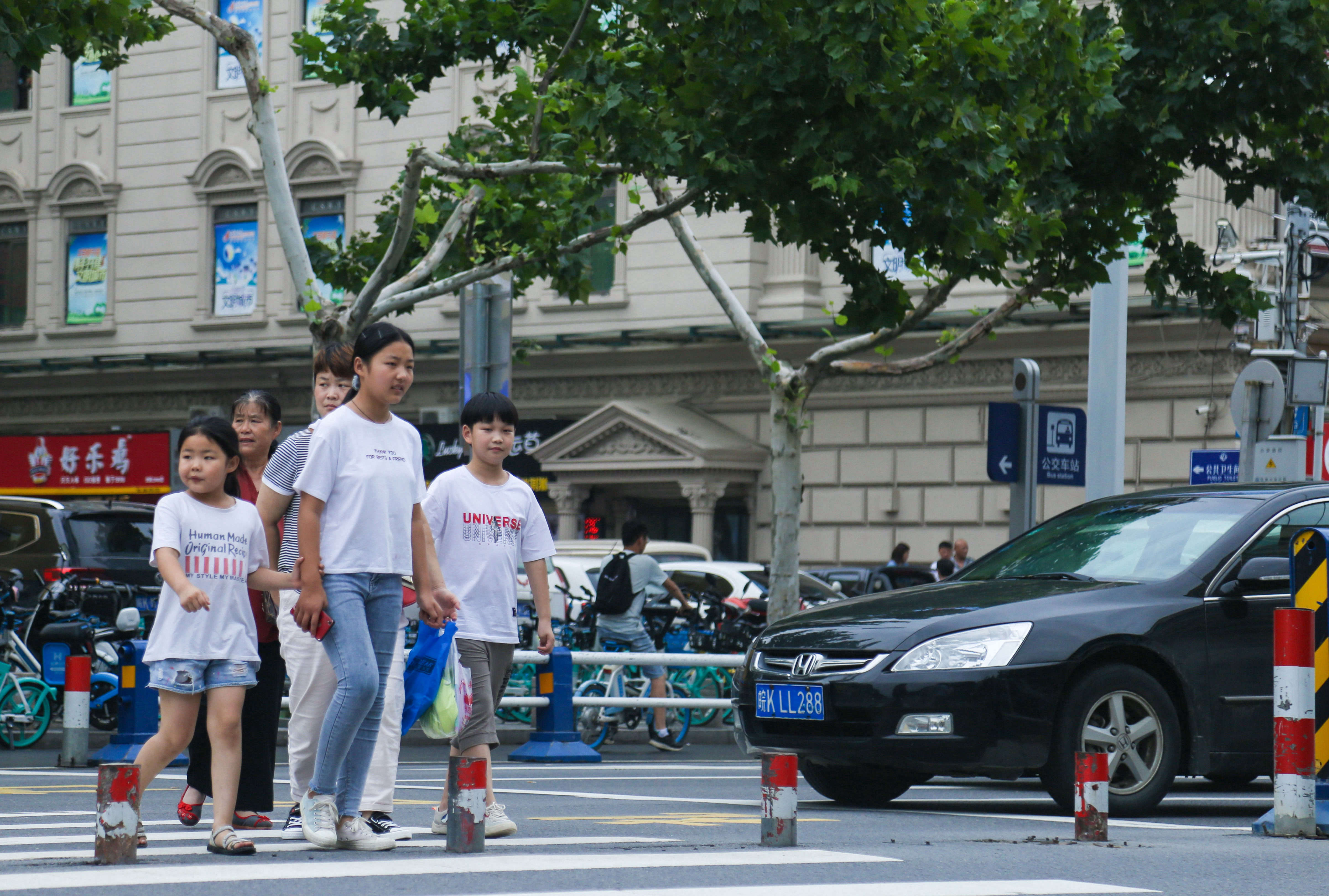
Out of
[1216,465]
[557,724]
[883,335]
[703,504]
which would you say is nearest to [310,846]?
[557,724]

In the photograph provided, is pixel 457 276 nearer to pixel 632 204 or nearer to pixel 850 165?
pixel 850 165

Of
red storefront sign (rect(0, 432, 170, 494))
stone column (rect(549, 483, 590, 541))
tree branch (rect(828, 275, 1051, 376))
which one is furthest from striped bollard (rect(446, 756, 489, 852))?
red storefront sign (rect(0, 432, 170, 494))

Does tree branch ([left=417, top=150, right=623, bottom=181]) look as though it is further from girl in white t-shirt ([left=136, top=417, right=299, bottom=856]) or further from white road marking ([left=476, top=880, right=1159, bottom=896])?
white road marking ([left=476, top=880, right=1159, bottom=896])

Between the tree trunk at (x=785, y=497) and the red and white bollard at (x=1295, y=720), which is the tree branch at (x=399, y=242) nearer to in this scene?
the tree trunk at (x=785, y=497)

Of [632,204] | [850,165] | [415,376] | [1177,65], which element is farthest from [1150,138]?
[415,376]

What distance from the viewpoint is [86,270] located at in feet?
120

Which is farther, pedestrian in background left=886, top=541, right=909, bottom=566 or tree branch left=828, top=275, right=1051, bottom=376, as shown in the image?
pedestrian in background left=886, top=541, right=909, bottom=566

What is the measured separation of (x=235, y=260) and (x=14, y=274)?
5.01 metres

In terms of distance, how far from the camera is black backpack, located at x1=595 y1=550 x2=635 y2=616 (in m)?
16.2

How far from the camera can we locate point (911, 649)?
865 centimetres

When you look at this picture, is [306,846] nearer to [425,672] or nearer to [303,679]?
[303,679]

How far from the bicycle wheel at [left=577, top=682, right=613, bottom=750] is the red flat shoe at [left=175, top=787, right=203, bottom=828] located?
744 cm

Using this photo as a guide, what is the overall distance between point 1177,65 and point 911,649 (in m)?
8.66

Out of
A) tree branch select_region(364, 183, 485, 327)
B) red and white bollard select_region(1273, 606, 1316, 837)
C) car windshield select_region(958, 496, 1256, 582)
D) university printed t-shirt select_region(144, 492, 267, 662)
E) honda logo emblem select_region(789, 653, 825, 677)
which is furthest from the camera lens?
tree branch select_region(364, 183, 485, 327)
